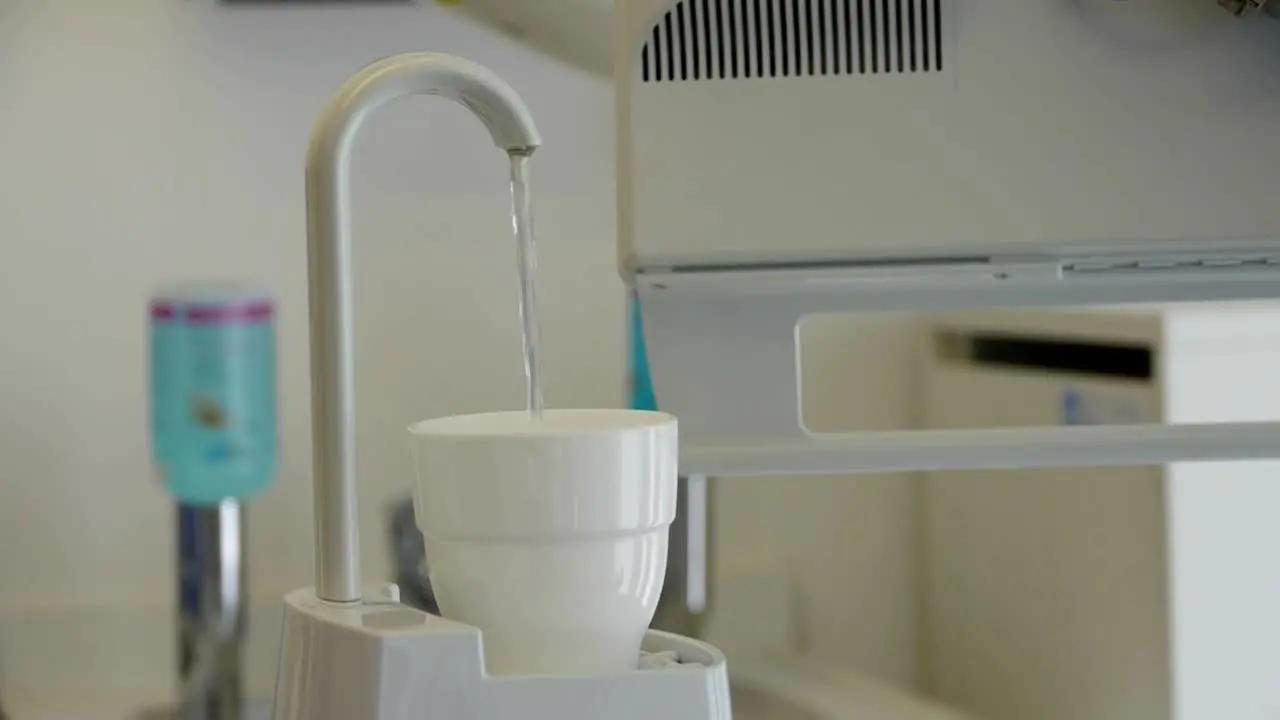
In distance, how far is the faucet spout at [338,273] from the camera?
385 millimetres

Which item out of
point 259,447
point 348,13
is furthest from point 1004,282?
point 348,13

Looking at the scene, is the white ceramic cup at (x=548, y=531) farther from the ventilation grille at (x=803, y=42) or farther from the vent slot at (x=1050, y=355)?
the vent slot at (x=1050, y=355)

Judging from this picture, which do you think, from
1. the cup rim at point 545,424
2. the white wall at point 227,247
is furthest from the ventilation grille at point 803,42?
the white wall at point 227,247

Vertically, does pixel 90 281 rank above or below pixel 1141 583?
above

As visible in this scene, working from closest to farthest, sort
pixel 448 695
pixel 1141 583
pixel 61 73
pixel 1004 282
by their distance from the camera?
1. pixel 448 695
2. pixel 1004 282
3. pixel 1141 583
4. pixel 61 73

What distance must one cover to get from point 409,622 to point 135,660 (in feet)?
2.74

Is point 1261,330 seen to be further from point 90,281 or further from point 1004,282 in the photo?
point 90,281

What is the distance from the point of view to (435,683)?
0.37 meters

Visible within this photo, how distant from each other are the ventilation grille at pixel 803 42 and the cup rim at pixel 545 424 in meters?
0.11

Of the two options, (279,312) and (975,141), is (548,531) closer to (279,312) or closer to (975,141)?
(975,141)

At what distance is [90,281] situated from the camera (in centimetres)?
113

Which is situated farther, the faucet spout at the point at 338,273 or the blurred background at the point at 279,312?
the blurred background at the point at 279,312

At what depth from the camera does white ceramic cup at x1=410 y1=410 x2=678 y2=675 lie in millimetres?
368

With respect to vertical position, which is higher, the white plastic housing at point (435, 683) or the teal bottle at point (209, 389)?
the teal bottle at point (209, 389)
